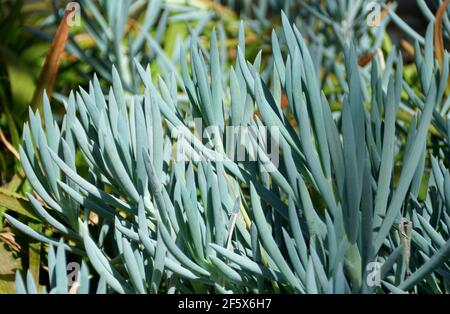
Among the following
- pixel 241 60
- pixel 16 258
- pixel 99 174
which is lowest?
pixel 16 258

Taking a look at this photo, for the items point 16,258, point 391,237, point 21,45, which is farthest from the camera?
point 21,45

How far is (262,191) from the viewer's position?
22.7 inches

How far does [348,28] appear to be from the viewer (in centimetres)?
116

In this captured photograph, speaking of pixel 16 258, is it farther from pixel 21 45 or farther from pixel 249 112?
pixel 21 45

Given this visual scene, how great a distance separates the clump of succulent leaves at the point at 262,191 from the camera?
510 mm

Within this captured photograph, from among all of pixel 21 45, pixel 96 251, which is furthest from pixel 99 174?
pixel 21 45

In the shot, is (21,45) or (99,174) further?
(21,45)

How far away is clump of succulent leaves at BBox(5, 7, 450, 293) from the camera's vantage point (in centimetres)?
51

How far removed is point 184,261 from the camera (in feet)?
1.83

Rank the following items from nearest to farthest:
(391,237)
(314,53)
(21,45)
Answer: (391,237) → (314,53) → (21,45)

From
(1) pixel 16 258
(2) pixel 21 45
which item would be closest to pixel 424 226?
(1) pixel 16 258

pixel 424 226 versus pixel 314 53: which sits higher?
pixel 314 53
